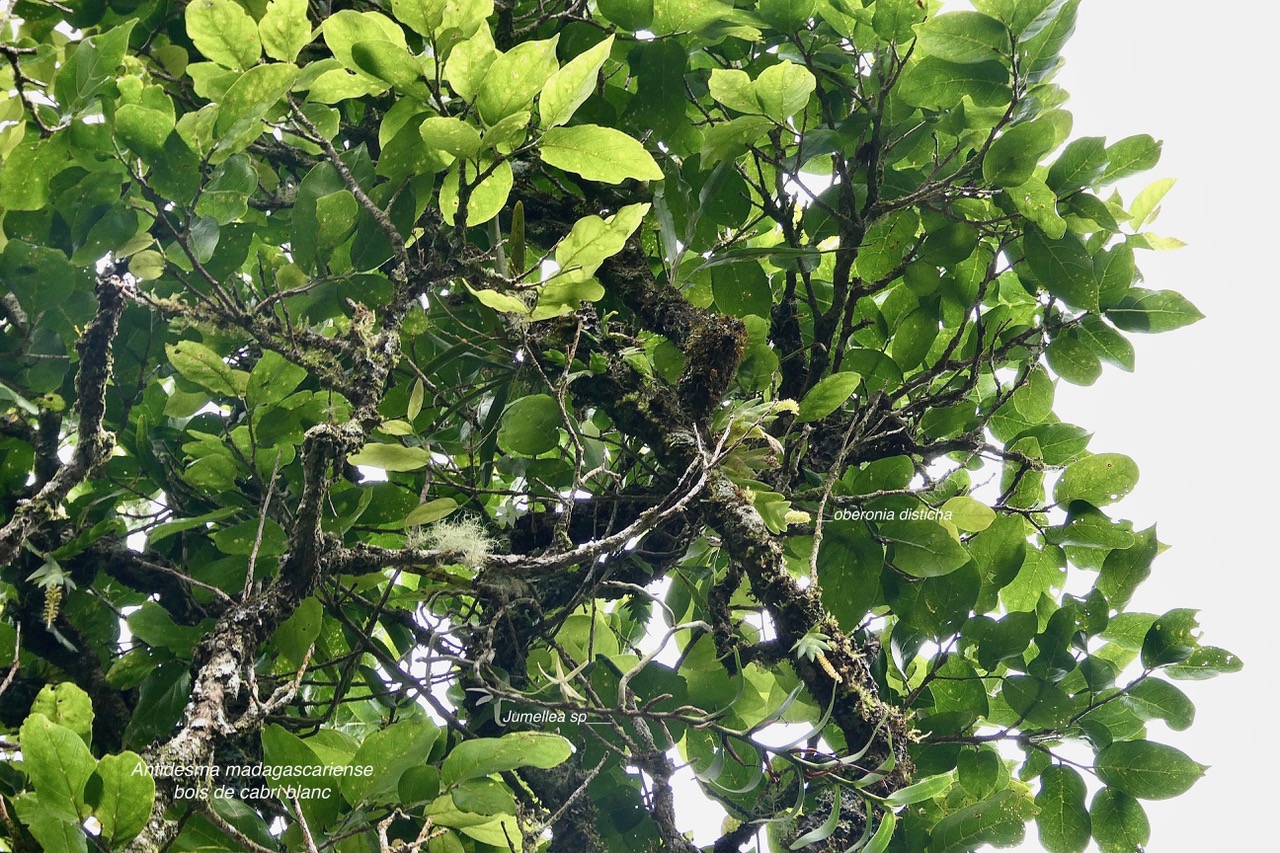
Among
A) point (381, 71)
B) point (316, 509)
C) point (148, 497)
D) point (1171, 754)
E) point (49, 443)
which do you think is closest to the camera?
point (316, 509)

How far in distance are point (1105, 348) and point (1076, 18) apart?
519 millimetres

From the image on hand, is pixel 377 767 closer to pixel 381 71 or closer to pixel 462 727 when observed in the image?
pixel 462 727

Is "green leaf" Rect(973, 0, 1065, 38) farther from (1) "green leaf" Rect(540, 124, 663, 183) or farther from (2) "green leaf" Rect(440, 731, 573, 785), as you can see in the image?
(2) "green leaf" Rect(440, 731, 573, 785)

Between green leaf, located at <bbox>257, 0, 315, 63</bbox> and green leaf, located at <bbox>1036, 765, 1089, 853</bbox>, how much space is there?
151 cm

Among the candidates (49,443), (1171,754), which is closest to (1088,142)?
(1171,754)

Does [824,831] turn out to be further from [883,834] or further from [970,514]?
[970,514]

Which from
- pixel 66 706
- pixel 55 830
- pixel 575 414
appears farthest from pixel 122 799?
pixel 575 414

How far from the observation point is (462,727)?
1438 mm

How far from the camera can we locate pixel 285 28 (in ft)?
4.14

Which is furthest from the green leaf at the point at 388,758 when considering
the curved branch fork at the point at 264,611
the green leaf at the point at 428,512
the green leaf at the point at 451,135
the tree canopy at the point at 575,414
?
the green leaf at the point at 451,135

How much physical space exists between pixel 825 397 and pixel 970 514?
264 mm

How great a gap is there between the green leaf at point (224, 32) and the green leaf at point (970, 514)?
1127 mm

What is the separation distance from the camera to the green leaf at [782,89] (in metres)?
1.31

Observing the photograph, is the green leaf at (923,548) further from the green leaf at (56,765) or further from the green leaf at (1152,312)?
the green leaf at (56,765)
